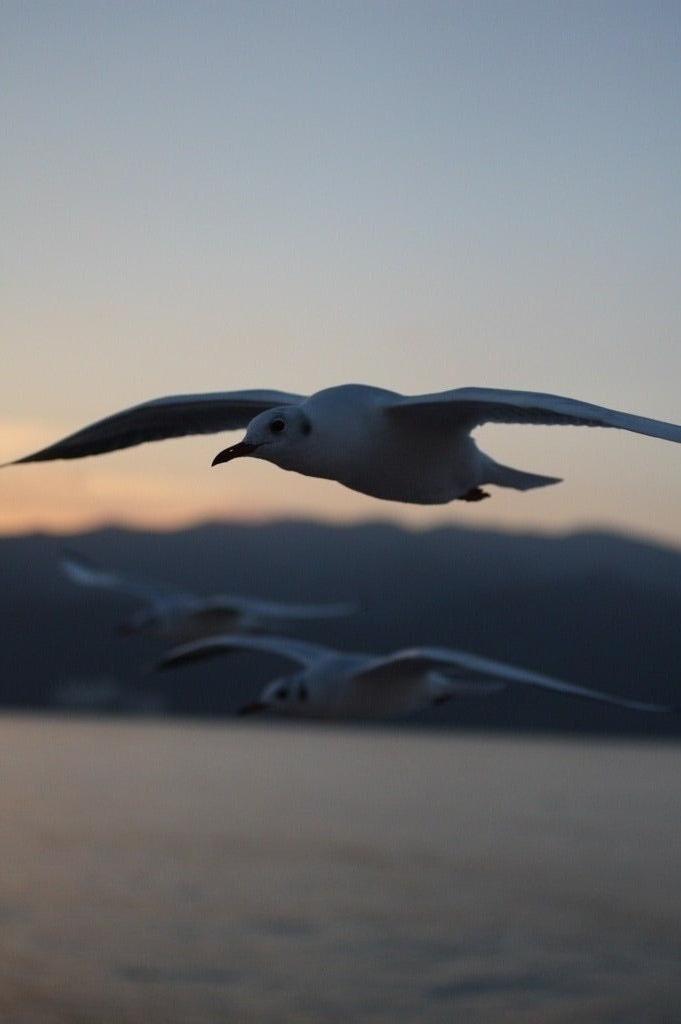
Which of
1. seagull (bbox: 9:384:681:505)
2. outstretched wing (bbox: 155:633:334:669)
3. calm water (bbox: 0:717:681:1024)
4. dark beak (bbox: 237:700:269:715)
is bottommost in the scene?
calm water (bbox: 0:717:681:1024)

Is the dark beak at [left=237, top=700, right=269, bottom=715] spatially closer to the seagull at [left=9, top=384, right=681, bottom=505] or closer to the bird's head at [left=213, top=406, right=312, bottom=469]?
the seagull at [left=9, top=384, right=681, bottom=505]

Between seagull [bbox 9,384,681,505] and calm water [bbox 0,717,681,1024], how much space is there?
1235 inches

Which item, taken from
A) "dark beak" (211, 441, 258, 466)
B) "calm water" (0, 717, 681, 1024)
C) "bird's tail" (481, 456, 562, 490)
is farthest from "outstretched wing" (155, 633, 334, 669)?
"calm water" (0, 717, 681, 1024)

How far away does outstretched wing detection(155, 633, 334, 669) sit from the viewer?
68.8 ft

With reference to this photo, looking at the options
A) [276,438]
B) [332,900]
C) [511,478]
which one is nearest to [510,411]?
[276,438]

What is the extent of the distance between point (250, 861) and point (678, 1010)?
2367cm

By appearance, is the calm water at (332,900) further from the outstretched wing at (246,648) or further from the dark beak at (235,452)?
the dark beak at (235,452)

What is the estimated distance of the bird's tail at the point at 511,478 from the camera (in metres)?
12.7

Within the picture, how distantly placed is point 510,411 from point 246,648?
10.8 m

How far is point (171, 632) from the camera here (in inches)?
1058

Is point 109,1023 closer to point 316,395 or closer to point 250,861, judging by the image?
point 250,861

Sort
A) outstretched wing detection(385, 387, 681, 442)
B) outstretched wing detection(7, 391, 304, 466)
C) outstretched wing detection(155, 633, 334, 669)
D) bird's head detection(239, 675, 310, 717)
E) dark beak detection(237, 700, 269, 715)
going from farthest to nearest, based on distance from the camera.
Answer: outstretched wing detection(155, 633, 334, 669) < bird's head detection(239, 675, 310, 717) < dark beak detection(237, 700, 269, 715) < outstretched wing detection(7, 391, 304, 466) < outstretched wing detection(385, 387, 681, 442)

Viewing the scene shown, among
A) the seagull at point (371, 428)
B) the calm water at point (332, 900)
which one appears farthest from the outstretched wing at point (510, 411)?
the calm water at point (332, 900)

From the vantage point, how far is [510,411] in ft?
35.4
